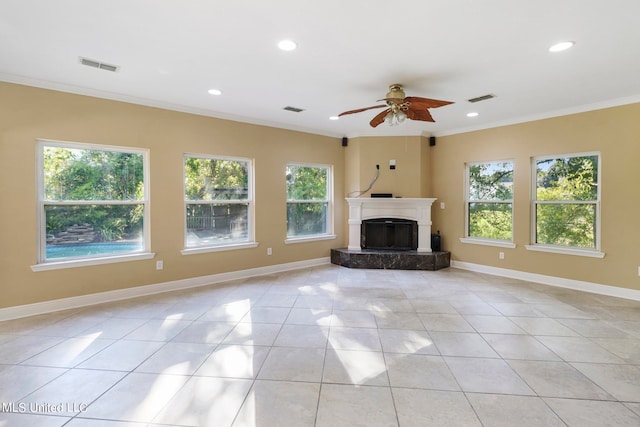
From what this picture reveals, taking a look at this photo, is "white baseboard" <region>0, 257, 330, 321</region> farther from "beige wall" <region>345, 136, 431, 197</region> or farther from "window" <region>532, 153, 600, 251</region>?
"window" <region>532, 153, 600, 251</region>

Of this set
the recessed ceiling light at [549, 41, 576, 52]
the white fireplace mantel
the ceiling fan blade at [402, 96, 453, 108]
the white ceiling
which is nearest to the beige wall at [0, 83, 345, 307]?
the white ceiling

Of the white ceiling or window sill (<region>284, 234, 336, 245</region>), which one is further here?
window sill (<region>284, 234, 336, 245</region>)

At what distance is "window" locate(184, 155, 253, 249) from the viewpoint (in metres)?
4.58

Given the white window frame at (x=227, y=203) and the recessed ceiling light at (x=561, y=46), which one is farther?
the white window frame at (x=227, y=203)

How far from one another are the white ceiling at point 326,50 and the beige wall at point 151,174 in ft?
0.75

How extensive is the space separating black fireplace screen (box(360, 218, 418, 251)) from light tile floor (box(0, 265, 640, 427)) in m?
1.98

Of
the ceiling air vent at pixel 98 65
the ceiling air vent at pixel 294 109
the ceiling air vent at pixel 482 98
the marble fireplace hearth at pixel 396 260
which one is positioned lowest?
the marble fireplace hearth at pixel 396 260

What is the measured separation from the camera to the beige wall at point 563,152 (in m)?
3.96

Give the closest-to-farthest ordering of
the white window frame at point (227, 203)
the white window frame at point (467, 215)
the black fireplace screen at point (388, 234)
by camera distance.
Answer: the white window frame at point (227, 203), the white window frame at point (467, 215), the black fireplace screen at point (388, 234)

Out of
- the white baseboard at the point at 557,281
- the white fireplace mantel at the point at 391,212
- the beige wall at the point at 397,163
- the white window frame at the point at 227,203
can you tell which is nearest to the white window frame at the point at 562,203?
the white baseboard at the point at 557,281

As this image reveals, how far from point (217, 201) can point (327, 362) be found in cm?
322

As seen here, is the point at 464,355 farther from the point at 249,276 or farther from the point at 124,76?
the point at 124,76

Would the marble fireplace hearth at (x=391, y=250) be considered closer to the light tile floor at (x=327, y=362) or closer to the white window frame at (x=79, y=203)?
the light tile floor at (x=327, y=362)

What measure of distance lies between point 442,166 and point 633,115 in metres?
2.62
